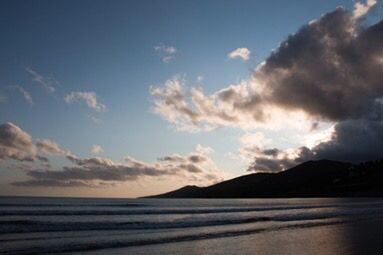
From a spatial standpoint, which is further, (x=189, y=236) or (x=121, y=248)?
(x=189, y=236)

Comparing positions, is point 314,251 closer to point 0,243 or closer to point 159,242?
point 159,242

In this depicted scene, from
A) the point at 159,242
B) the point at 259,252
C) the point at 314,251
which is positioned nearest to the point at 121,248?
the point at 159,242

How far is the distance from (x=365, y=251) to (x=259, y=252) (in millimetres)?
5799

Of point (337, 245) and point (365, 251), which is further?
point (337, 245)

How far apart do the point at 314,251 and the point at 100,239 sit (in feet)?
49.3

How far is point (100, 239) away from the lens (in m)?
32.2

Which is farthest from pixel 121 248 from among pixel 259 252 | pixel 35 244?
pixel 259 252

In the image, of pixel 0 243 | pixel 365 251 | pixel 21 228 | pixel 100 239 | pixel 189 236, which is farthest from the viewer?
pixel 21 228

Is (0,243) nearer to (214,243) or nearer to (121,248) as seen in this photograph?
(121,248)

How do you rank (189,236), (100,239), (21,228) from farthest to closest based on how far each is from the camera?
(21,228) → (189,236) → (100,239)

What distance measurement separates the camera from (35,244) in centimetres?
2911

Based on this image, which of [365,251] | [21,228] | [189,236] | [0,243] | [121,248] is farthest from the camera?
[21,228]

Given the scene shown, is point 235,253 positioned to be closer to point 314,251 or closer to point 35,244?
point 314,251

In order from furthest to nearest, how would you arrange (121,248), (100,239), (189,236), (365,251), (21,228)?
1. (21,228)
2. (189,236)
3. (100,239)
4. (121,248)
5. (365,251)
